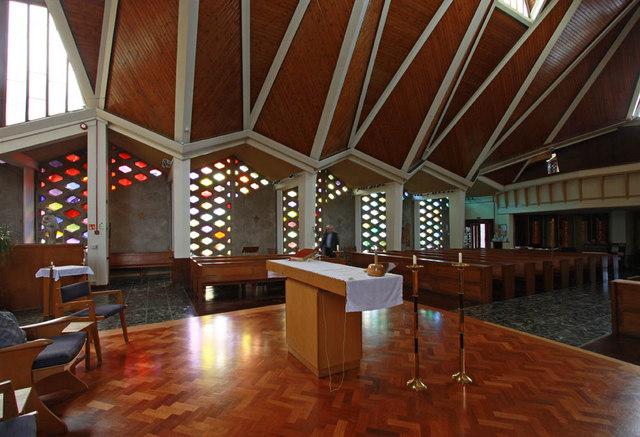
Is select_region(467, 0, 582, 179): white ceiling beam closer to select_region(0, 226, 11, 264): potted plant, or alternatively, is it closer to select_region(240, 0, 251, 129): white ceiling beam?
select_region(240, 0, 251, 129): white ceiling beam

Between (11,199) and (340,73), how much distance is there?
831 centimetres

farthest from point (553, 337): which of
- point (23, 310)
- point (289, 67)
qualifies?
point (23, 310)

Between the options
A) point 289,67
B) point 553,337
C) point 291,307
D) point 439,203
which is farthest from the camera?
point 439,203

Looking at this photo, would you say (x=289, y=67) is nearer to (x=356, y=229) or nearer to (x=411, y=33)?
(x=411, y=33)

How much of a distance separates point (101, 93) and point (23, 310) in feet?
14.9

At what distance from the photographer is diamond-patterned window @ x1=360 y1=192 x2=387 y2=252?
11.9 metres

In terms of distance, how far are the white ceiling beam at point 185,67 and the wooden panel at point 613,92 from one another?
38.9 feet

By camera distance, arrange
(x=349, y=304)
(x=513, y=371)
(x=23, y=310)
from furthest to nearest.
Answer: (x=23, y=310)
(x=513, y=371)
(x=349, y=304)

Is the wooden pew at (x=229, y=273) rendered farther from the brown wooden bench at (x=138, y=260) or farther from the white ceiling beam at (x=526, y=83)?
the white ceiling beam at (x=526, y=83)

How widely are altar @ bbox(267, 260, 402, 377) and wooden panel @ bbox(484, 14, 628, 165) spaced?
11224 millimetres

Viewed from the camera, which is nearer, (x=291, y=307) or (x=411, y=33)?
(x=291, y=307)

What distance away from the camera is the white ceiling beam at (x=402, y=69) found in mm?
6977

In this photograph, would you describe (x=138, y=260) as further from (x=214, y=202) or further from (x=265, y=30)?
(x=265, y=30)

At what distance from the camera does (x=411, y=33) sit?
7211 mm
